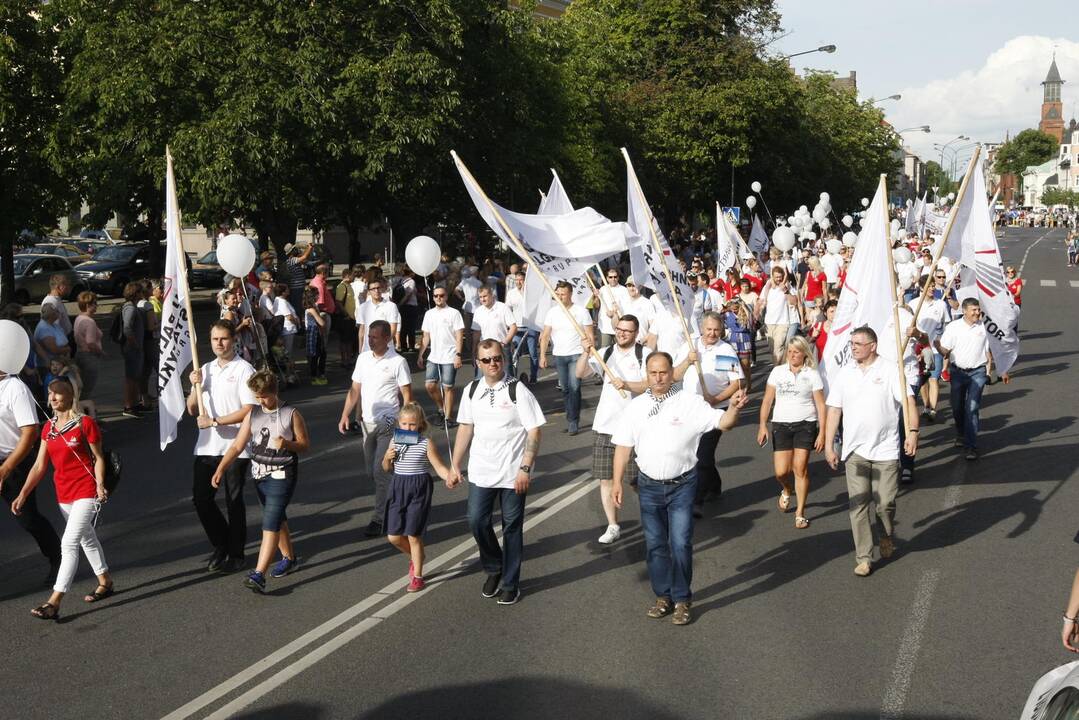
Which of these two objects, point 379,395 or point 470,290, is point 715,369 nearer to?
point 379,395

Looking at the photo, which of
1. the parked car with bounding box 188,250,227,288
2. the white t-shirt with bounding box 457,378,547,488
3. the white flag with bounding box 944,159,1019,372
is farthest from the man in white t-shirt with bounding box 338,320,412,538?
the parked car with bounding box 188,250,227,288

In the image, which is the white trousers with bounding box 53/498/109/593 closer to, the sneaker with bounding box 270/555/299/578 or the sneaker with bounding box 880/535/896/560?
the sneaker with bounding box 270/555/299/578

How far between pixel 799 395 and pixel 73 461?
5.25m

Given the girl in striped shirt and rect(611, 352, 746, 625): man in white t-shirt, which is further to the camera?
the girl in striped shirt

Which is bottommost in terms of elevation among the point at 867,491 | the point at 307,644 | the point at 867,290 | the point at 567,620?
the point at 567,620

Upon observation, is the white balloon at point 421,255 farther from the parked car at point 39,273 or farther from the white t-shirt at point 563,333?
the parked car at point 39,273

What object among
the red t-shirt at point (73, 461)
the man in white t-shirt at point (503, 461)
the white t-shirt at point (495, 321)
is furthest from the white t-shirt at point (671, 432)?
the white t-shirt at point (495, 321)

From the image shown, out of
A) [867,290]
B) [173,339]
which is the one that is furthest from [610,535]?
[173,339]

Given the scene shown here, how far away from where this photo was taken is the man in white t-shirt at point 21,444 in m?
7.59

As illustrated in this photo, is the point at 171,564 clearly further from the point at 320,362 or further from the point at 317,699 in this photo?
the point at 320,362

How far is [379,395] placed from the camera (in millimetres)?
9070

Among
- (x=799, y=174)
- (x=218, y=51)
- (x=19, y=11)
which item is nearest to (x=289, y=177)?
(x=218, y=51)

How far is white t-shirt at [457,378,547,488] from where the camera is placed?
730 cm

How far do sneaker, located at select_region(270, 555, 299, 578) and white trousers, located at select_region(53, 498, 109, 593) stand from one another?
3.59 feet
